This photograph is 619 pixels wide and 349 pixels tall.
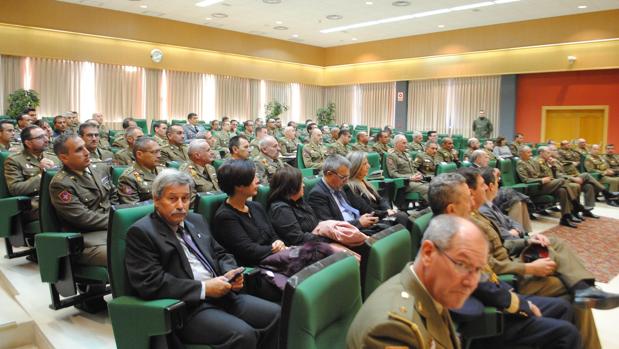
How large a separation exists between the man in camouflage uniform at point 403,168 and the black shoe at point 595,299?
3.94m

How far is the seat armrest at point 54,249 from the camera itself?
2.82 m

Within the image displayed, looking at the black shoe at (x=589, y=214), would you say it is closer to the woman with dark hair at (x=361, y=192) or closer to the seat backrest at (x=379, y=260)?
the woman with dark hair at (x=361, y=192)

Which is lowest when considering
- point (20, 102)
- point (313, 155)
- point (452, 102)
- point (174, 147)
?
point (313, 155)

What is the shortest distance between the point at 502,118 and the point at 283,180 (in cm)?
1307

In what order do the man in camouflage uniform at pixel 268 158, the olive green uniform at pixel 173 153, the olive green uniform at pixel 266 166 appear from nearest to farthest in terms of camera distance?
the olive green uniform at pixel 266 166
the man in camouflage uniform at pixel 268 158
the olive green uniform at pixel 173 153

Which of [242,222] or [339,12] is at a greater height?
[339,12]

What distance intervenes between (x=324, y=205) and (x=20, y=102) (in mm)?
10429

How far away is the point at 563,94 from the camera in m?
13.5

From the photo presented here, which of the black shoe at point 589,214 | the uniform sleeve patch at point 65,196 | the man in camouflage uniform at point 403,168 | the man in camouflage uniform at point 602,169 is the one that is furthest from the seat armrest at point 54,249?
the man in camouflage uniform at point 602,169

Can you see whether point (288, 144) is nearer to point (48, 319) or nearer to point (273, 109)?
point (48, 319)

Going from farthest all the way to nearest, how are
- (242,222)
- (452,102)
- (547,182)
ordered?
(452,102) → (547,182) → (242,222)

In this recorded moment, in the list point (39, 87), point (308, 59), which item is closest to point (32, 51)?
point (39, 87)

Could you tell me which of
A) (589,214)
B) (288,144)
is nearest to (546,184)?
(589,214)

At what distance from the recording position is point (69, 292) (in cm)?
297
